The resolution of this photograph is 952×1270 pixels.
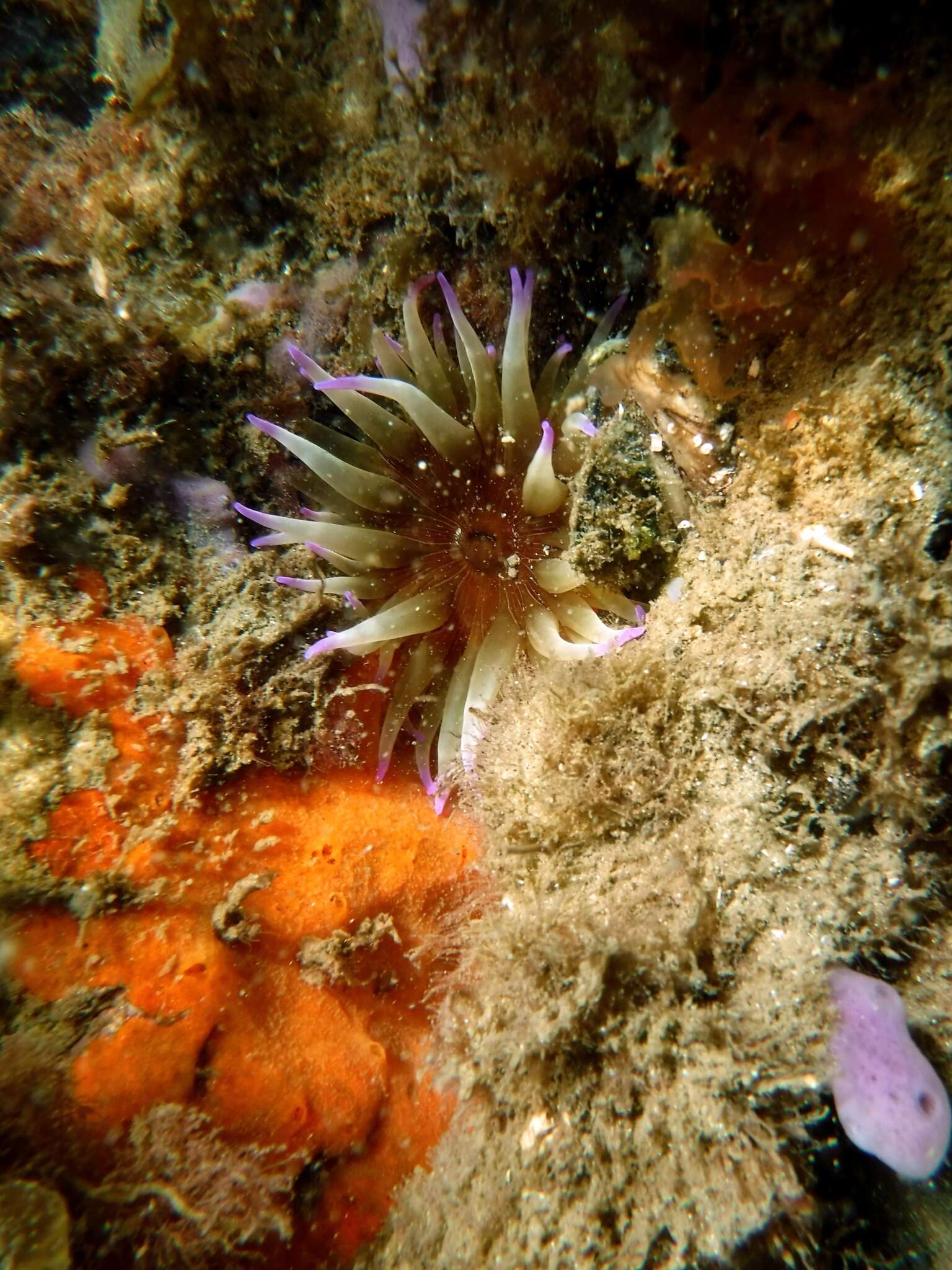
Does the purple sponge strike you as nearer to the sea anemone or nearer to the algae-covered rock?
the sea anemone

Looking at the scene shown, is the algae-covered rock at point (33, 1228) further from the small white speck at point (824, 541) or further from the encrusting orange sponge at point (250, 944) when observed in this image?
the small white speck at point (824, 541)

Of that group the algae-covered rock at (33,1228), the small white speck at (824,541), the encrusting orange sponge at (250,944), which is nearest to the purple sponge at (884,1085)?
the small white speck at (824,541)

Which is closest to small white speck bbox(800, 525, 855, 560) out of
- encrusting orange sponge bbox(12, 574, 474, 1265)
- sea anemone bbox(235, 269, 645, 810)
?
sea anemone bbox(235, 269, 645, 810)

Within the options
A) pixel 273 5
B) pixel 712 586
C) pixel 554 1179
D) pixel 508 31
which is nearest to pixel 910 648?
pixel 712 586

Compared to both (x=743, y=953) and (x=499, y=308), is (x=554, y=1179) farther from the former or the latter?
(x=499, y=308)

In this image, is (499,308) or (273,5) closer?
(273,5)
